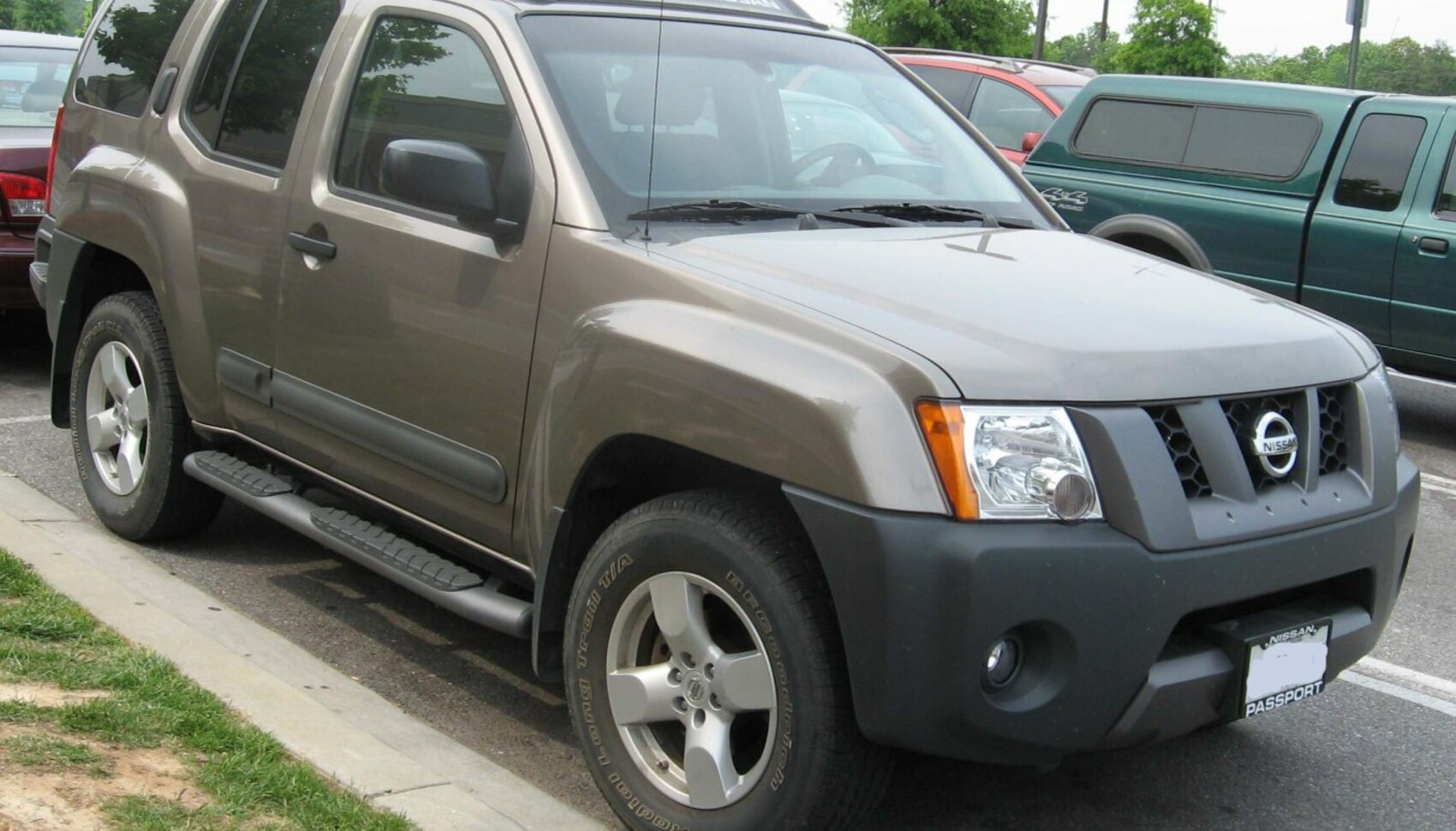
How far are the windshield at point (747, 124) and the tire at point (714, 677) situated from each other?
87cm

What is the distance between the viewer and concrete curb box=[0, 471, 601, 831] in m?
3.57

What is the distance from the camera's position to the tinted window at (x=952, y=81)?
12.4 meters

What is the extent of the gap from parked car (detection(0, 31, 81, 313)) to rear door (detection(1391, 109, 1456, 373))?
→ 6.73 metres

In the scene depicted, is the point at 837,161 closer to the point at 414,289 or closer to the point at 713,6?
the point at 713,6

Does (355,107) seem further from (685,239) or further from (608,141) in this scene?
(685,239)

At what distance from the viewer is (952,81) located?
12516mm

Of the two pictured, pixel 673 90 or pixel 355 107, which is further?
pixel 355 107

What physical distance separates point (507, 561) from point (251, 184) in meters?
1.57

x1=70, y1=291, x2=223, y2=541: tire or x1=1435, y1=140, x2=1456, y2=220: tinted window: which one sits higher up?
x1=1435, y1=140, x2=1456, y2=220: tinted window

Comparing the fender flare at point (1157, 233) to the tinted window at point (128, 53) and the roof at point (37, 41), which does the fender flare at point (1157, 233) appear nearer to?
the tinted window at point (128, 53)

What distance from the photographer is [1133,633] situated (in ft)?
9.98

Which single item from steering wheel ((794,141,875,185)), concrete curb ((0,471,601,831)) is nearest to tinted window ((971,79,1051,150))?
steering wheel ((794,141,875,185))

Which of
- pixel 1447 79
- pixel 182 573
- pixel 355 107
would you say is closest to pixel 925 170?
pixel 355 107

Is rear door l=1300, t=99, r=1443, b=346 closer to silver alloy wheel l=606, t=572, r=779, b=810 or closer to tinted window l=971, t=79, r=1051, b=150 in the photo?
tinted window l=971, t=79, r=1051, b=150
